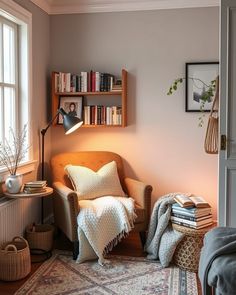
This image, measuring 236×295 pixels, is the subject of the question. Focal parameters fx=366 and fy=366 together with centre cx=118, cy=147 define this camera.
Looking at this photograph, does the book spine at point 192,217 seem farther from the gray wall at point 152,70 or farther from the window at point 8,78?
the window at point 8,78

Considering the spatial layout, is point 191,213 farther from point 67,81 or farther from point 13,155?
point 67,81

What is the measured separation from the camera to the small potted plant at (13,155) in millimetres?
3090

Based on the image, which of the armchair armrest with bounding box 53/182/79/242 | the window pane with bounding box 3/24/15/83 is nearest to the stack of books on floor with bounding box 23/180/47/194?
the armchair armrest with bounding box 53/182/79/242

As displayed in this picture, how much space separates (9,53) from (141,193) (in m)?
1.83

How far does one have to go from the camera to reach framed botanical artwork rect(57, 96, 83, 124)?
3.98m

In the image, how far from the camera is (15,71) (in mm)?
3531

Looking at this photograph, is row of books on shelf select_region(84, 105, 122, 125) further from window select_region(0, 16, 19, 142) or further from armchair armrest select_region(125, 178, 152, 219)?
window select_region(0, 16, 19, 142)

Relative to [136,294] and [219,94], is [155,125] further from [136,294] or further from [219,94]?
[136,294]

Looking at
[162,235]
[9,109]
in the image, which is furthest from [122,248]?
[9,109]

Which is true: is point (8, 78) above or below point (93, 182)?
above

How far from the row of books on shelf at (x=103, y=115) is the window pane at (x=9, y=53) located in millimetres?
872

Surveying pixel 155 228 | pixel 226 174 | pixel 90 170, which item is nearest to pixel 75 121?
pixel 90 170

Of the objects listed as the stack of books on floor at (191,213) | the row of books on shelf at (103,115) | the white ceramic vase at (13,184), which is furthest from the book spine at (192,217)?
the white ceramic vase at (13,184)

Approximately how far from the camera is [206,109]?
3816 mm
